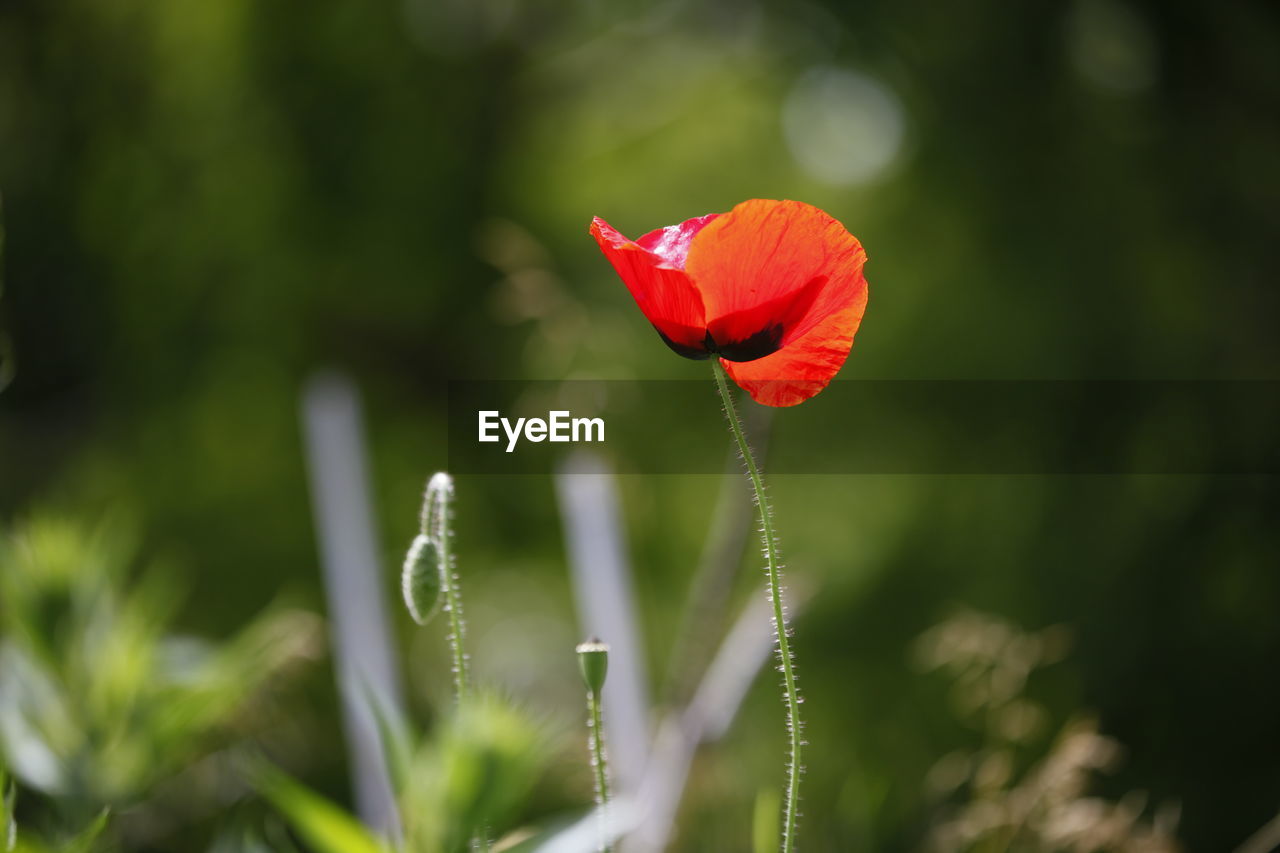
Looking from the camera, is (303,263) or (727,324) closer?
(727,324)

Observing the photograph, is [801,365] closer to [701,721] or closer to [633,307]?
[701,721]

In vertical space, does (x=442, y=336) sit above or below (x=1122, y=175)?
above

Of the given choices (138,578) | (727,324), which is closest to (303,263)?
(138,578)

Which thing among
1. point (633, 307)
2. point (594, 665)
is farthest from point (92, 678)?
point (633, 307)

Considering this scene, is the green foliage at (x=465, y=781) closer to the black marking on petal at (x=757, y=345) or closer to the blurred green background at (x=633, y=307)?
the black marking on petal at (x=757, y=345)

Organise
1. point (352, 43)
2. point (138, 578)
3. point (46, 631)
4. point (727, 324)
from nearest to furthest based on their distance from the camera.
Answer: point (727, 324) < point (46, 631) < point (138, 578) < point (352, 43)

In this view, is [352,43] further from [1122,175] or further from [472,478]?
[1122,175]
